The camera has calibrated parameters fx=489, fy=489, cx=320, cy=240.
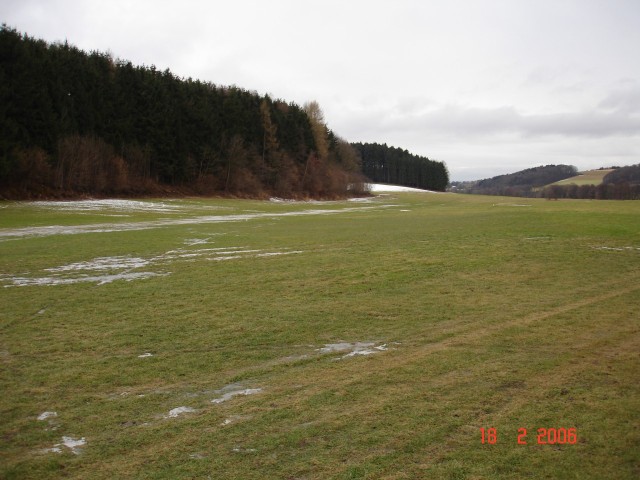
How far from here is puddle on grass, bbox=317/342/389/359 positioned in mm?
7680

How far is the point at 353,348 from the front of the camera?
312 inches

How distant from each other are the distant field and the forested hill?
94721 mm

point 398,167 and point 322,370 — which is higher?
point 398,167

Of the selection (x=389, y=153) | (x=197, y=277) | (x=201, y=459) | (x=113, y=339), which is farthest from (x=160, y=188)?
(x=389, y=153)

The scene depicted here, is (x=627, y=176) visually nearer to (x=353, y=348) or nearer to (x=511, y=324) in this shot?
(x=511, y=324)

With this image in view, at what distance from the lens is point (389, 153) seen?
16875 centimetres

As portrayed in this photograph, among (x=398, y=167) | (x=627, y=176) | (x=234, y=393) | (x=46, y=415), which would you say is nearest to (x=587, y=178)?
(x=627, y=176)

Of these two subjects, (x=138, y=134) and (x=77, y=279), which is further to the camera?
(x=138, y=134)

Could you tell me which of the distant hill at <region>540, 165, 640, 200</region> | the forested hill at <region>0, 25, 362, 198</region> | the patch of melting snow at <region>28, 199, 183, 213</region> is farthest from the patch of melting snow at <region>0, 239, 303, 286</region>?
the distant hill at <region>540, 165, 640, 200</region>

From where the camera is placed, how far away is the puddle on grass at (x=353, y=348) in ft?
25.2

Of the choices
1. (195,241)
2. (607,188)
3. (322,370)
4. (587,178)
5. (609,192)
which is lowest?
(322,370)

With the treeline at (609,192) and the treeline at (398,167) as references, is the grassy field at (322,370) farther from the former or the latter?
the treeline at (398,167)

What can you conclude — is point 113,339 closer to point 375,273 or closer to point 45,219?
point 375,273
